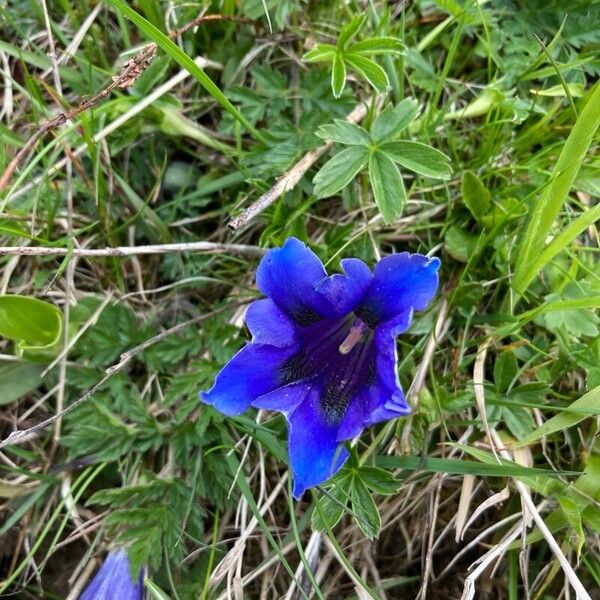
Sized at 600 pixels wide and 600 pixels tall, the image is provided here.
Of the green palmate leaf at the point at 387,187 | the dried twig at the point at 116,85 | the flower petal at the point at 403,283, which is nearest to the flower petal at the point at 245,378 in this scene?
the flower petal at the point at 403,283

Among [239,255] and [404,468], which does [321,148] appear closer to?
[239,255]

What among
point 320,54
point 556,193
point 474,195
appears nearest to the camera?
point 556,193

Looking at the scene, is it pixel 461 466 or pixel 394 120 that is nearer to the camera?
pixel 461 466

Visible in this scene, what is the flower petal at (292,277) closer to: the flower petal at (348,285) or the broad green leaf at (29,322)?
the flower petal at (348,285)

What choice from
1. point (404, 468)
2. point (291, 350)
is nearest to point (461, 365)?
point (404, 468)

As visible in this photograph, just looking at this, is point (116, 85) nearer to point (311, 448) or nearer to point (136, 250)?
point (136, 250)

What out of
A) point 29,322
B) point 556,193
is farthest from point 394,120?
point 29,322
